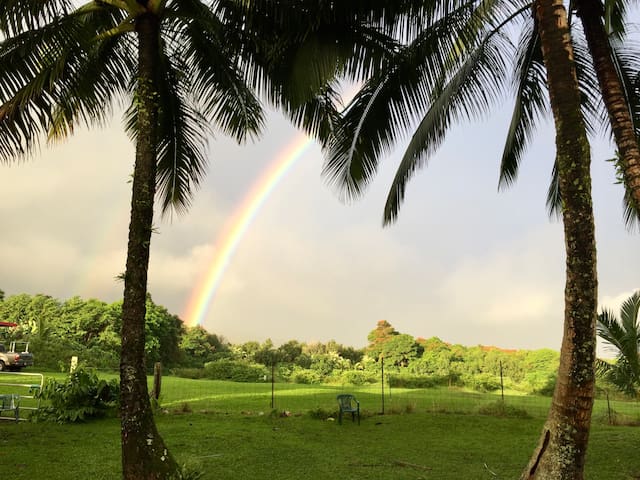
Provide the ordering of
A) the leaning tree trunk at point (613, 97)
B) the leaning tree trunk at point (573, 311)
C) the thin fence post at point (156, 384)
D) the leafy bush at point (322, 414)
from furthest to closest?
the leafy bush at point (322, 414) → the thin fence post at point (156, 384) → the leaning tree trunk at point (613, 97) → the leaning tree trunk at point (573, 311)

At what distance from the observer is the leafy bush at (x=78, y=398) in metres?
10.1

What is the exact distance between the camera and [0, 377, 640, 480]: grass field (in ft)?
22.1

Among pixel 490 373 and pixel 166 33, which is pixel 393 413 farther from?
pixel 490 373

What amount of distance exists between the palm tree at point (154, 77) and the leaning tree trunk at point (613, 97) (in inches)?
107

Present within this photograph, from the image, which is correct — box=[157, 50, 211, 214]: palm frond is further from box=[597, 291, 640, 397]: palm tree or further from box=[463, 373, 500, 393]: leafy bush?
box=[463, 373, 500, 393]: leafy bush

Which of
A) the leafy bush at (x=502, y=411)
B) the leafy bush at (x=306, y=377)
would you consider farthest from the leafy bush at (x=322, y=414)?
the leafy bush at (x=306, y=377)

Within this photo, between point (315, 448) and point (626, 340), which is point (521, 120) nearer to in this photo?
point (626, 340)

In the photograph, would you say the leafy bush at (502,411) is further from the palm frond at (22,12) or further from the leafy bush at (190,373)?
the leafy bush at (190,373)

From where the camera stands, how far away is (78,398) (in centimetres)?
1039

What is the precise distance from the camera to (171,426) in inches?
393

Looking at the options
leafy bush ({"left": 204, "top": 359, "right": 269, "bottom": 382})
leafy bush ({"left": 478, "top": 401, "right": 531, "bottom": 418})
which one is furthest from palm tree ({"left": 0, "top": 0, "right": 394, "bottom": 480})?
leafy bush ({"left": 204, "top": 359, "right": 269, "bottom": 382})

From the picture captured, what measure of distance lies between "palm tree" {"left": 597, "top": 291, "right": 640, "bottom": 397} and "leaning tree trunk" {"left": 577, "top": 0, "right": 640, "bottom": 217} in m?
1.90

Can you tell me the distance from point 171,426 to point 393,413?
17.2ft

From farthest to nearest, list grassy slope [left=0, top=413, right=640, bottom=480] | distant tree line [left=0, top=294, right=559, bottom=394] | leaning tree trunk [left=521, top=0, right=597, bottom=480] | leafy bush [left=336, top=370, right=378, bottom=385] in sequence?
leafy bush [left=336, top=370, right=378, bottom=385] < distant tree line [left=0, top=294, right=559, bottom=394] < grassy slope [left=0, top=413, right=640, bottom=480] < leaning tree trunk [left=521, top=0, right=597, bottom=480]
